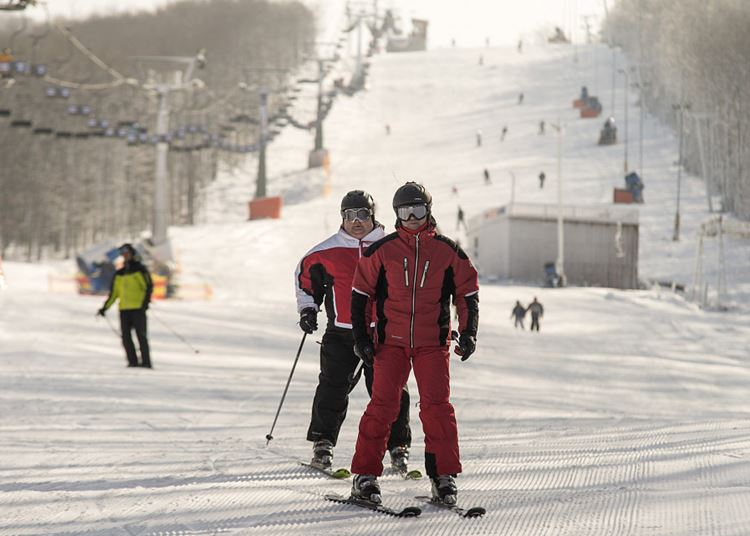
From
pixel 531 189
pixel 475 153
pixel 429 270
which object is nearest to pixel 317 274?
pixel 429 270

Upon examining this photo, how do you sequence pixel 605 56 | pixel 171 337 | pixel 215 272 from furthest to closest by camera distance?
pixel 605 56 → pixel 215 272 → pixel 171 337

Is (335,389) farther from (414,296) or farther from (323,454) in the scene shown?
(414,296)

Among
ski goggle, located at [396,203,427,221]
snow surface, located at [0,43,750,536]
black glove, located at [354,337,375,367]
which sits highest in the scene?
ski goggle, located at [396,203,427,221]

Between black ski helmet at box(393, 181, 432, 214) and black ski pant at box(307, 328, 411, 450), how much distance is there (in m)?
1.17

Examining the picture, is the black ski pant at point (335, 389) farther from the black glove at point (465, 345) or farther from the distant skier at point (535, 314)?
the distant skier at point (535, 314)

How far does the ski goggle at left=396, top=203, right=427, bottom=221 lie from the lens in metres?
4.93

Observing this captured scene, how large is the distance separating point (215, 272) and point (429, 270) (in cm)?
3426

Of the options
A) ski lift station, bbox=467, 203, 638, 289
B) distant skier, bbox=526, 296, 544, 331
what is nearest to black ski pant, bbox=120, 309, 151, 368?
distant skier, bbox=526, 296, 544, 331

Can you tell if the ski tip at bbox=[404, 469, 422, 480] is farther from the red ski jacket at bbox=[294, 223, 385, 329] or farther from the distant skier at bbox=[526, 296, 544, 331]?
the distant skier at bbox=[526, 296, 544, 331]

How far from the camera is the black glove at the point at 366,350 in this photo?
5008 millimetres

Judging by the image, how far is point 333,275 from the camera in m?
5.93

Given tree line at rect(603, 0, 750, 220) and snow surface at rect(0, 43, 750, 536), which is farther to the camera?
tree line at rect(603, 0, 750, 220)

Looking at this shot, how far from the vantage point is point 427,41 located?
123 m

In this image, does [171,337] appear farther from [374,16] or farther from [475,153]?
[475,153]
